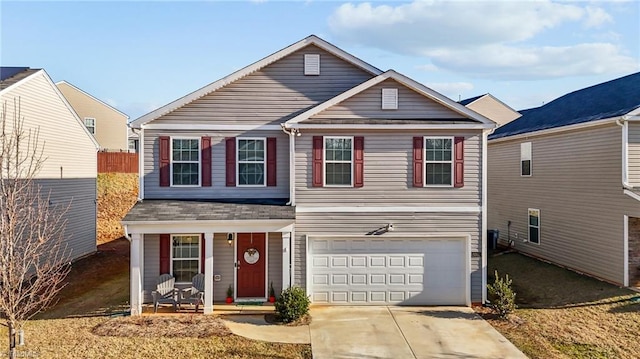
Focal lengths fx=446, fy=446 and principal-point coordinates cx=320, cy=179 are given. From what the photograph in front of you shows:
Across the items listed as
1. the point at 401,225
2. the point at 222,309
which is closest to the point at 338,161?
the point at 401,225

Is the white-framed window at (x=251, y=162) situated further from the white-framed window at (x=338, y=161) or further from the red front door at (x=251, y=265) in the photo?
the white-framed window at (x=338, y=161)

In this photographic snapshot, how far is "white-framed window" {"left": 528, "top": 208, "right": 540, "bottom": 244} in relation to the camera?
17.6 m

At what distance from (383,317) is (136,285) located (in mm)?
6565

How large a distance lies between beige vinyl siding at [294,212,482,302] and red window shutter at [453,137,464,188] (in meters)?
0.96

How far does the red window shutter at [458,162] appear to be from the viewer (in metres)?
12.9

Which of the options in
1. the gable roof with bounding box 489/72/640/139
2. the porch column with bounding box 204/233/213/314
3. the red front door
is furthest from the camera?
the gable roof with bounding box 489/72/640/139

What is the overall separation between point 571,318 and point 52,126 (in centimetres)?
1893

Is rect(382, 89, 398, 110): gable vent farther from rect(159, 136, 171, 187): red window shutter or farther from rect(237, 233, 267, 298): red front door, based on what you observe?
rect(159, 136, 171, 187): red window shutter

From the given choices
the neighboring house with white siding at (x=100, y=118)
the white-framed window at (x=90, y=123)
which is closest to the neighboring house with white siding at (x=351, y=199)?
the neighboring house with white siding at (x=100, y=118)

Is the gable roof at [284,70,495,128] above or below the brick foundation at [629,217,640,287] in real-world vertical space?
above

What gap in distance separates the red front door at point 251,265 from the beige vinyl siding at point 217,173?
132 cm

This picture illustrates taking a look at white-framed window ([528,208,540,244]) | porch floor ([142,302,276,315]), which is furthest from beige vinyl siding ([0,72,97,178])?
white-framed window ([528,208,540,244])

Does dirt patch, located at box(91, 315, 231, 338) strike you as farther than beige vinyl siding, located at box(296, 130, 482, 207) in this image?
No

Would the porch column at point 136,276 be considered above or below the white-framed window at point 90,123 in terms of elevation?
below
